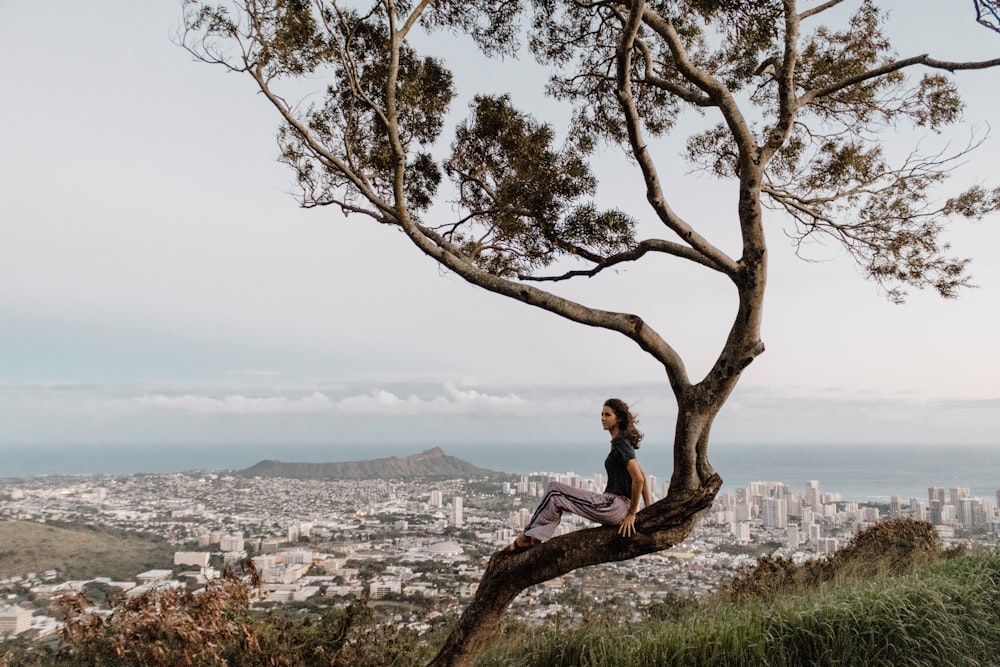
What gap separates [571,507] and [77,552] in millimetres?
7806

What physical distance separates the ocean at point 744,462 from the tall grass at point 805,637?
5.42 meters

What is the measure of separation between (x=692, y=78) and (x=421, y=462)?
13.1m

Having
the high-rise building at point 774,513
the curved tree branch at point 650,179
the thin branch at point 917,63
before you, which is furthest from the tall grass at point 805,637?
the high-rise building at point 774,513

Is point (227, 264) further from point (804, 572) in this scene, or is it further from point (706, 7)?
point (804, 572)

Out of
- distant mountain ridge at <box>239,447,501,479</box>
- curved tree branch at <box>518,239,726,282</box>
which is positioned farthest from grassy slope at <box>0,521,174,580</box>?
curved tree branch at <box>518,239,726,282</box>

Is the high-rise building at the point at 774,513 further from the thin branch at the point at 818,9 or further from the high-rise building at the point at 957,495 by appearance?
the thin branch at the point at 818,9

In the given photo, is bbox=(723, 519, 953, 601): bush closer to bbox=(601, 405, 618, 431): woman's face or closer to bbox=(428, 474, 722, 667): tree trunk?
bbox=(428, 474, 722, 667): tree trunk

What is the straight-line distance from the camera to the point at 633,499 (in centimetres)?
323

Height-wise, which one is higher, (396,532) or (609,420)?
(609,420)

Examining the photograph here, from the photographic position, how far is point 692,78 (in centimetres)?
369

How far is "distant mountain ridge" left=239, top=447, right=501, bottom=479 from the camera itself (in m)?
14.6

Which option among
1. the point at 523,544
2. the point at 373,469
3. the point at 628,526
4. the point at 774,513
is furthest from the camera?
the point at 373,469

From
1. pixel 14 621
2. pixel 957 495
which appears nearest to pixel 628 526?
pixel 14 621

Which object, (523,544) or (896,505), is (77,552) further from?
(896,505)
